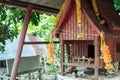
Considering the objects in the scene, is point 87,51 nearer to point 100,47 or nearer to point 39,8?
point 100,47

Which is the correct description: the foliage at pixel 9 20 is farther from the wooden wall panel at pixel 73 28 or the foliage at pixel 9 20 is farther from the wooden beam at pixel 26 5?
the wooden wall panel at pixel 73 28

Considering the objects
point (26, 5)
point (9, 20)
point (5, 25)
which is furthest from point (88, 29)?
point (9, 20)

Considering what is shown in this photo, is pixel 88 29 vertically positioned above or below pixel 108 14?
below

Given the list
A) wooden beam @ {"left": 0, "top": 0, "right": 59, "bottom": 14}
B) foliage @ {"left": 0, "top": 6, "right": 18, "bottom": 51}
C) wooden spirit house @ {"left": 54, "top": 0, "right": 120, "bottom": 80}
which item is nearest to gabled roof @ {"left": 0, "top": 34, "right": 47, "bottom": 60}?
foliage @ {"left": 0, "top": 6, "right": 18, "bottom": 51}

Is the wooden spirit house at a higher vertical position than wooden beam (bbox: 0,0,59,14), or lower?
lower

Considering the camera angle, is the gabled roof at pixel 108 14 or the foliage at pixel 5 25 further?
the foliage at pixel 5 25

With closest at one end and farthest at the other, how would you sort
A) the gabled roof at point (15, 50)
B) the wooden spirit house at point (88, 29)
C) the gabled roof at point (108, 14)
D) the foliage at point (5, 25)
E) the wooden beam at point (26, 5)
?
the wooden spirit house at point (88, 29)
the gabled roof at point (108, 14)
the wooden beam at point (26, 5)
the foliage at point (5, 25)
the gabled roof at point (15, 50)

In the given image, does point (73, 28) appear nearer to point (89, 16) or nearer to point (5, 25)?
point (89, 16)

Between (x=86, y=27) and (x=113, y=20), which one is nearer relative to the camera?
(x=86, y=27)

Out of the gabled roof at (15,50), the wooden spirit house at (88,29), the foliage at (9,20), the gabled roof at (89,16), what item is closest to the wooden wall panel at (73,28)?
the wooden spirit house at (88,29)

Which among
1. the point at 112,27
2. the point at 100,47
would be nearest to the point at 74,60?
the point at 100,47

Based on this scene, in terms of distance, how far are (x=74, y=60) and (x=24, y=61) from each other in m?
3.02

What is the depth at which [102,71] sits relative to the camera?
5641mm

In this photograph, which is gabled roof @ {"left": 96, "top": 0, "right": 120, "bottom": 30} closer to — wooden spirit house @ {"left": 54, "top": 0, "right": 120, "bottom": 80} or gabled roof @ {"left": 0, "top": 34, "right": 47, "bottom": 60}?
wooden spirit house @ {"left": 54, "top": 0, "right": 120, "bottom": 80}
